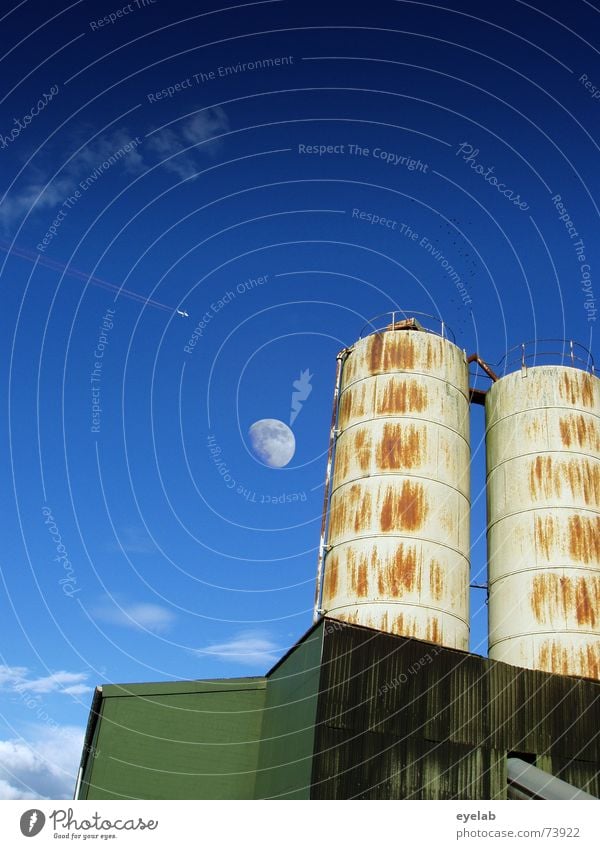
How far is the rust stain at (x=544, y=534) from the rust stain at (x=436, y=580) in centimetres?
416

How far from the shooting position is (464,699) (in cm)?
2034

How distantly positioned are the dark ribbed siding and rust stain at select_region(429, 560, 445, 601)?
420cm

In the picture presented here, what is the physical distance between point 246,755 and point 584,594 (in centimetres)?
1267

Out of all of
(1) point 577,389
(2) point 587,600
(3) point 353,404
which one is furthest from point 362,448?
(2) point 587,600

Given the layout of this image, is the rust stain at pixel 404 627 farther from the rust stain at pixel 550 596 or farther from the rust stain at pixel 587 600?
the rust stain at pixel 587 600

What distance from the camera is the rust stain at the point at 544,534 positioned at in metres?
27.0

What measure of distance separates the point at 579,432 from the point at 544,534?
4.41m

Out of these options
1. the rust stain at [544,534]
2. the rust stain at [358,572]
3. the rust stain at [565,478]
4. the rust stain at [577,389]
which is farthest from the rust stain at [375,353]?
the rust stain at [544,534]

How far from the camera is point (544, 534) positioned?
1071 inches

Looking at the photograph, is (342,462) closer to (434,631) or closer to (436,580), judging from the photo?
(436,580)

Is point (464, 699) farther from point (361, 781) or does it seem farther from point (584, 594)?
point (584, 594)

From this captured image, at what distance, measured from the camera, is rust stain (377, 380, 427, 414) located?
2789cm

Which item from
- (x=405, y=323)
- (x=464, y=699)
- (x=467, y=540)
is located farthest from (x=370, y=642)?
(x=405, y=323)
